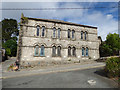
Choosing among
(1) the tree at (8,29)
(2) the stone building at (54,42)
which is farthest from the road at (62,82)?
(1) the tree at (8,29)

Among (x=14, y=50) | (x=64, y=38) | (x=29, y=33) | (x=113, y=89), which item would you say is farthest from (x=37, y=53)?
(x=14, y=50)

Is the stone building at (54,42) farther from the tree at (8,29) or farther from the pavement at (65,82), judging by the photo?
the tree at (8,29)

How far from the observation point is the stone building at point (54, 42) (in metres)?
13.8

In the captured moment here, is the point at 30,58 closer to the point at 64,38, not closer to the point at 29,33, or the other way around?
the point at 29,33

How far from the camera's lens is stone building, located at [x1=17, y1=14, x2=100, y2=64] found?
13.8 meters

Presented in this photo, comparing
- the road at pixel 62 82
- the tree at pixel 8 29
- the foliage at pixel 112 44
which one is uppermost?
the tree at pixel 8 29

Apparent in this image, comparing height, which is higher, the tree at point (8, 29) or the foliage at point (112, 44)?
the tree at point (8, 29)

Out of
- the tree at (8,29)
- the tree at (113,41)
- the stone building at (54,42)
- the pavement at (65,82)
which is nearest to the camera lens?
the pavement at (65,82)

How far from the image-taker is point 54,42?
15.1 metres

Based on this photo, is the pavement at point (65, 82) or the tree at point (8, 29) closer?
the pavement at point (65, 82)

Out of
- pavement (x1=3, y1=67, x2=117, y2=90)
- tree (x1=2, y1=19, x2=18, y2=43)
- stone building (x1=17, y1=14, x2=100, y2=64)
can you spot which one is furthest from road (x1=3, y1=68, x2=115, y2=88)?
tree (x1=2, y1=19, x2=18, y2=43)

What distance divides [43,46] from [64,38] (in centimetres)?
467

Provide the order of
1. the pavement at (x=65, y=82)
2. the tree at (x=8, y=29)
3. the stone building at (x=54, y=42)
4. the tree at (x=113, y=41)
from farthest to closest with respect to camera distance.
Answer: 1. the tree at (x=8, y=29)
2. the tree at (x=113, y=41)
3. the stone building at (x=54, y=42)
4. the pavement at (x=65, y=82)

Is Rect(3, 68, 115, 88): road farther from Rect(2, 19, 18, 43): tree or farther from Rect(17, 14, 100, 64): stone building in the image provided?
Rect(2, 19, 18, 43): tree
